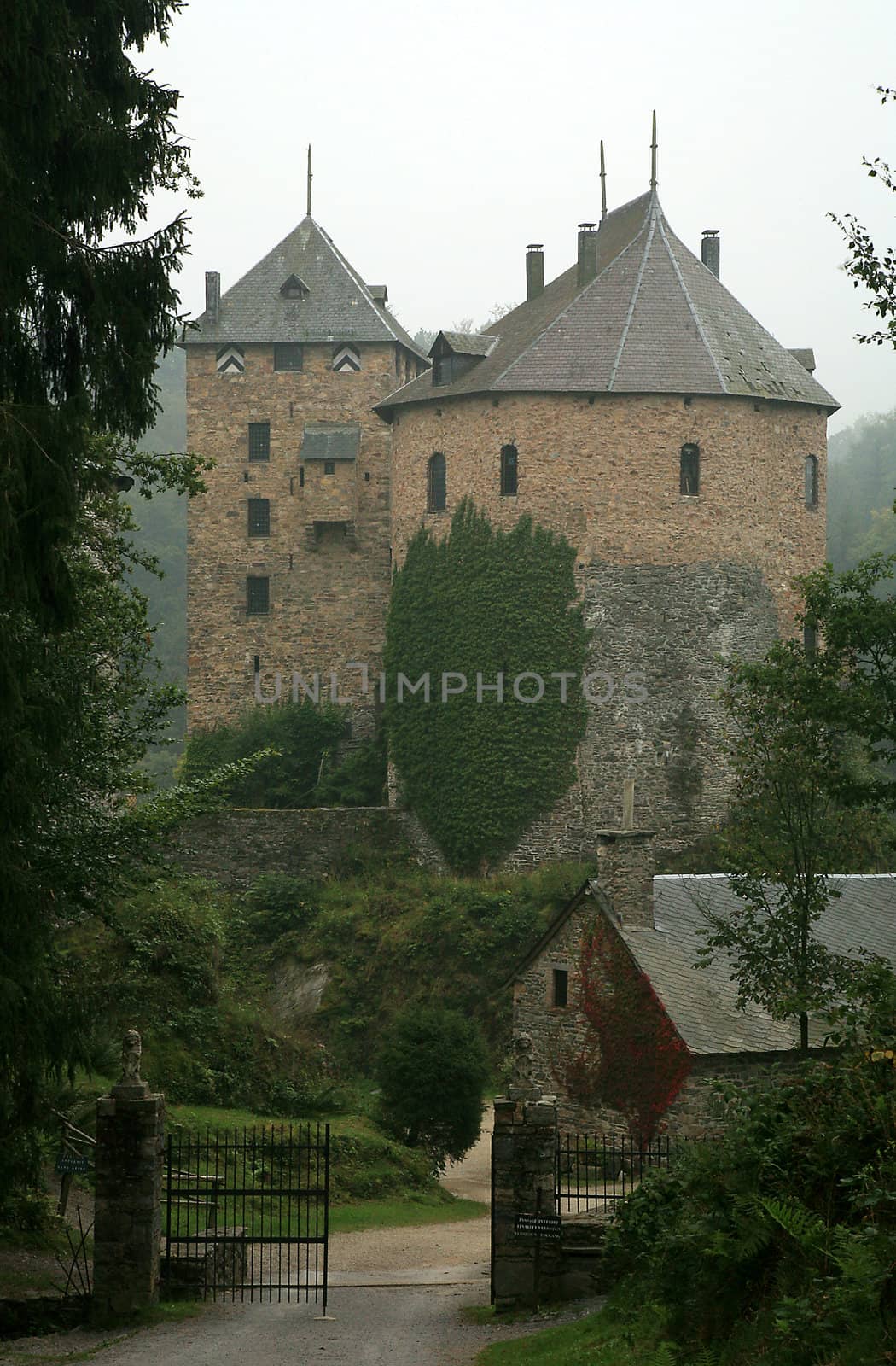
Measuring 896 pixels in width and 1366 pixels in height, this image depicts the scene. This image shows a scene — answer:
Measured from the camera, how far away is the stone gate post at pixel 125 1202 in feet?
47.6

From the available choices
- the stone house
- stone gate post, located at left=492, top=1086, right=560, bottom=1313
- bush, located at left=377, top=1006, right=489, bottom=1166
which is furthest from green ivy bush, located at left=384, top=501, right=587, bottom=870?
stone gate post, located at left=492, top=1086, right=560, bottom=1313

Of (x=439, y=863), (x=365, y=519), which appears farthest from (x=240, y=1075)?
(x=365, y=519)

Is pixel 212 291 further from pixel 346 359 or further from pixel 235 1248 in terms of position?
pixel 235 1248

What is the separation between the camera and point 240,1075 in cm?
2438

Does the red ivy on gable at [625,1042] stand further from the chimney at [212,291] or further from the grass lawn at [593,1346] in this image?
the chimney at [212,291]

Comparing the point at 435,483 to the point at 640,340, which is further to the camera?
the point at 435,483

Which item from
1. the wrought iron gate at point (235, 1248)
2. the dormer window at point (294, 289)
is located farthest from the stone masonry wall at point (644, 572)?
the wrought iron gate at point (235, 1248)

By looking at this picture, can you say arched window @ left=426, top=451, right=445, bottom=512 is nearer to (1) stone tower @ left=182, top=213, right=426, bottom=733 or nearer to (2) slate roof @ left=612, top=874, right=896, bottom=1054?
(1) stone tower @ left=182, top=213, right=426, bottom=733

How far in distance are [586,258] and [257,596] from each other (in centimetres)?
1138

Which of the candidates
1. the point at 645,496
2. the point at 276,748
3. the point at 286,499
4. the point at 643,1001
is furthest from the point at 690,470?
the point at 643,1001

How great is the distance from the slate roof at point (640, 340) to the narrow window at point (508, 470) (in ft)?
4.02

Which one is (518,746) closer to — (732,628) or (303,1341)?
(732,628)

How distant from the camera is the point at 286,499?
145 ft

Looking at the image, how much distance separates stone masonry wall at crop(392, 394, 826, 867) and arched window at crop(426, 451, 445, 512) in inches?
36.0
